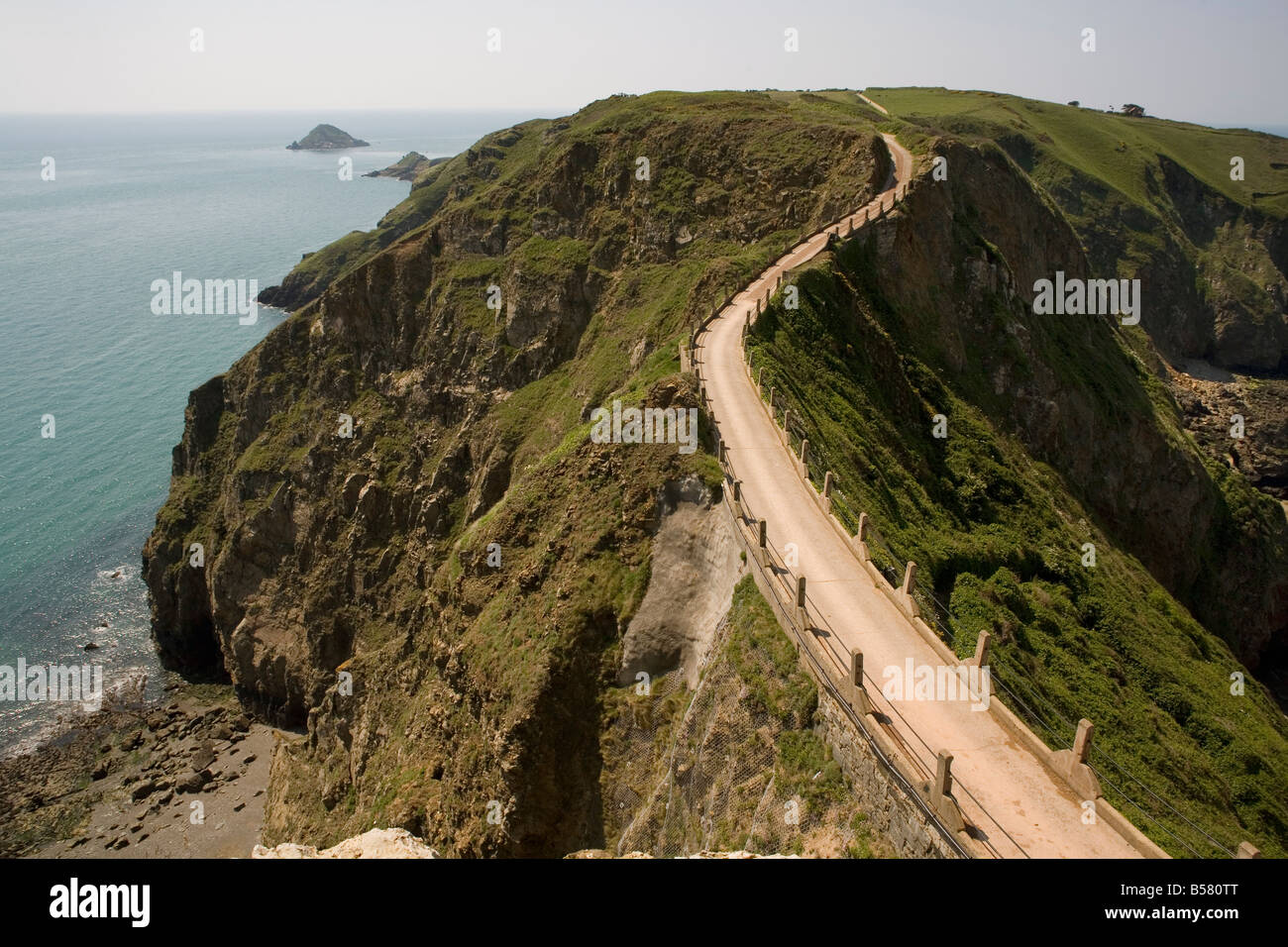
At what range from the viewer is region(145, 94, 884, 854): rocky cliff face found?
106 feet

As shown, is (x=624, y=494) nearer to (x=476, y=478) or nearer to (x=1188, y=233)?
(x=476, y=478)

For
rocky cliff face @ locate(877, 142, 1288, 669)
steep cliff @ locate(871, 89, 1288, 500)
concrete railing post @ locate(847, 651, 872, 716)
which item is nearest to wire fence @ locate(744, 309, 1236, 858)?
concrete railing post @ locate(847, 651, 872, 716)

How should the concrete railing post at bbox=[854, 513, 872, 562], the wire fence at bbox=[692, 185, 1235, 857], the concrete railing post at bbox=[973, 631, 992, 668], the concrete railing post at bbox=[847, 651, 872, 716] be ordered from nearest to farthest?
1. the concrete railing post at bbox=[847, 651, 872, 716]
2. the concrete railing post at bbox=[973, 631, 992, 668]
3. the wire fence at bbox=[692, 185, 1235, 857]
4. the concrete railing post at bbox=[854, 513, 872, 562]

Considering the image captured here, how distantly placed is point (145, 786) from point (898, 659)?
55.6 m

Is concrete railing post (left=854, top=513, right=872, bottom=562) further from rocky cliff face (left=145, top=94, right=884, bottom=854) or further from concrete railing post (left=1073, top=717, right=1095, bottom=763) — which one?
concrete railing post (left=1073, top=717, right=1095, bottom=763)
